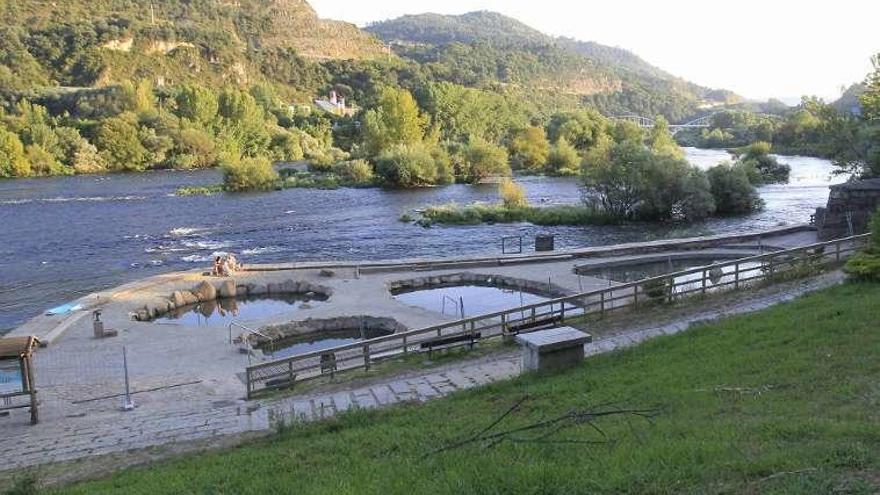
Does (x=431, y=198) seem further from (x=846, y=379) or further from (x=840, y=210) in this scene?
(x=846, y=379)

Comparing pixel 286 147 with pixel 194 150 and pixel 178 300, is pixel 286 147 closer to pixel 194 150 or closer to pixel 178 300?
pixel 194 150

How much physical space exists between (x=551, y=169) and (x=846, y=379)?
267 ft

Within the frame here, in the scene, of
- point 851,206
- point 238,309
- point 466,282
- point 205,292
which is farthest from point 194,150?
point 851,206

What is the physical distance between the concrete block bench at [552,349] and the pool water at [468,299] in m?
9.79

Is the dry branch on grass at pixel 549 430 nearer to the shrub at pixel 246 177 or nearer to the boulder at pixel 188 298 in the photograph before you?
the boulder at pixel 188 298

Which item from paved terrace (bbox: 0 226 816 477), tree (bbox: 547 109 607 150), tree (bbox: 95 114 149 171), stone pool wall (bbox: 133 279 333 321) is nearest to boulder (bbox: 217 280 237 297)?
stone pool wall (bbox: 133 279 333 321)

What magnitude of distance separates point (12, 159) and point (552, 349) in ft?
297

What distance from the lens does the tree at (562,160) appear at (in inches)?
3438

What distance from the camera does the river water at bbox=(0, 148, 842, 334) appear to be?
115 ft

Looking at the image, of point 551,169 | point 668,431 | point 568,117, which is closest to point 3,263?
point 668,431

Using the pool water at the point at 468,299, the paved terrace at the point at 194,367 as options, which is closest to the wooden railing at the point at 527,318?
the paved terrace at the point at 194,367

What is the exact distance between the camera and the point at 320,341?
2180 centimetres

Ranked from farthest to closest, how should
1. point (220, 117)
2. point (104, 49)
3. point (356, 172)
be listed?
point (104, 49) → point (220, 117) → point (356, 172)

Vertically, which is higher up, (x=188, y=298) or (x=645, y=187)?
(x=645, y=187)
